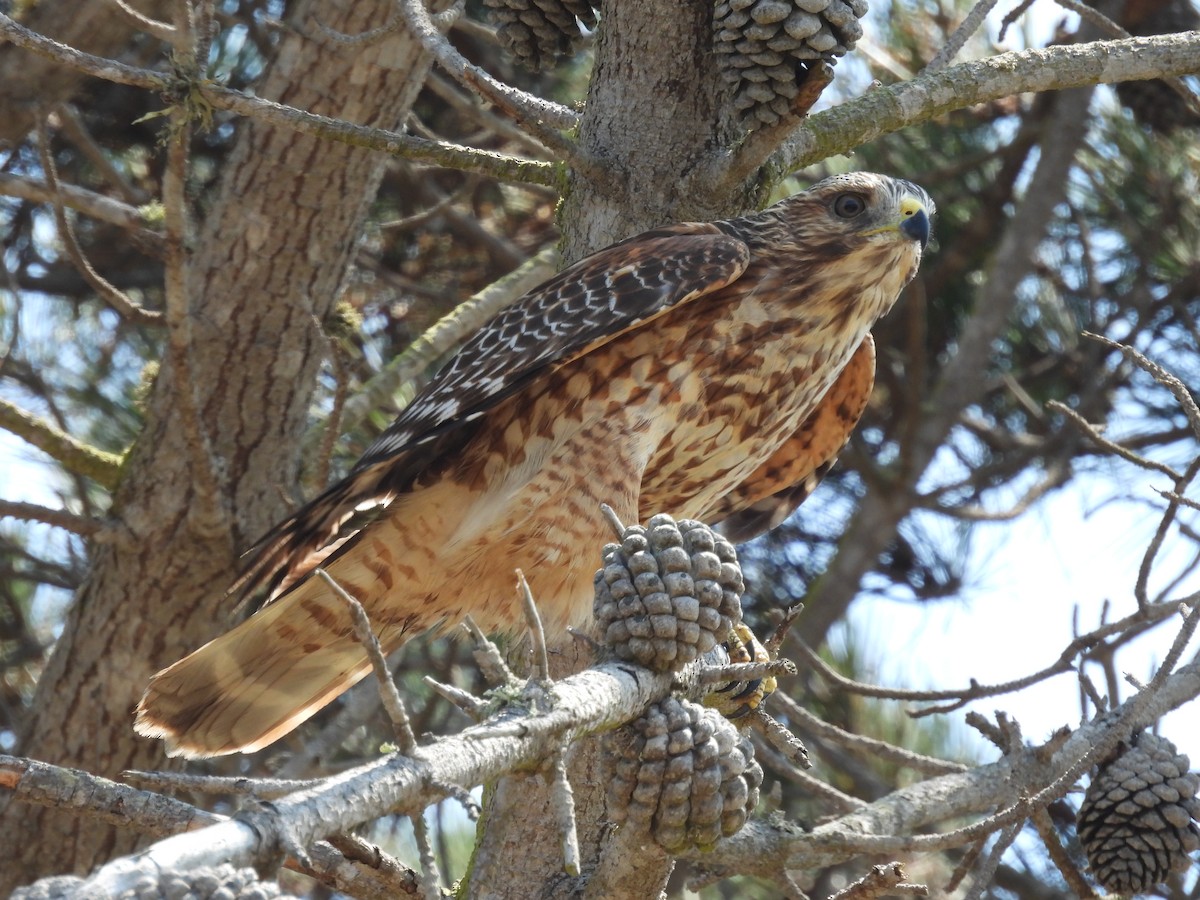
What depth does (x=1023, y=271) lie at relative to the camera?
600 cm

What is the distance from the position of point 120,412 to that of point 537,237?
2.07m

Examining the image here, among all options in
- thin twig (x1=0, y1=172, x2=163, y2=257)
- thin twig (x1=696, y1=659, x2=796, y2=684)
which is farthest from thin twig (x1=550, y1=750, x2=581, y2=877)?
thin twig (x1=0, y1=172, x2=163, y2=257)

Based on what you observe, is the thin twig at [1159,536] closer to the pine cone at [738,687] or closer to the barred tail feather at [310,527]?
the pine cone at [738,687]

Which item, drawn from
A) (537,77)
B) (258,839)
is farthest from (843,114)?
(537,77)

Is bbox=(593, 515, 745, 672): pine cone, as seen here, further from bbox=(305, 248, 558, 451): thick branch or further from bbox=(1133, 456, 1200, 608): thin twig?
bbox=(305, 248, 558, 451): thick branch

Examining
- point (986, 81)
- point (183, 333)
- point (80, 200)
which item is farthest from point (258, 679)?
point (986, 81)

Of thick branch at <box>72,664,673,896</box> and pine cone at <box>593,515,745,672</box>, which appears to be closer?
thick branch at <box>72,664,673,896</box>

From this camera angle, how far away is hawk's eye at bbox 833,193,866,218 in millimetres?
3965

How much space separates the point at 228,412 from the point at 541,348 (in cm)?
144

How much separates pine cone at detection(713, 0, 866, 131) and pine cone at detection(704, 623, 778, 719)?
3.71 feet

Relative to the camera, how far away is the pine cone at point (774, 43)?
305 cm

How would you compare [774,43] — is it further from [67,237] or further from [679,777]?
[67,237]

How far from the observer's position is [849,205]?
3.99 m

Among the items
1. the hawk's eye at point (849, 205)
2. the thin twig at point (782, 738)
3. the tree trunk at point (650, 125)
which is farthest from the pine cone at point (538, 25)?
the thin twig at point (782, 738)
